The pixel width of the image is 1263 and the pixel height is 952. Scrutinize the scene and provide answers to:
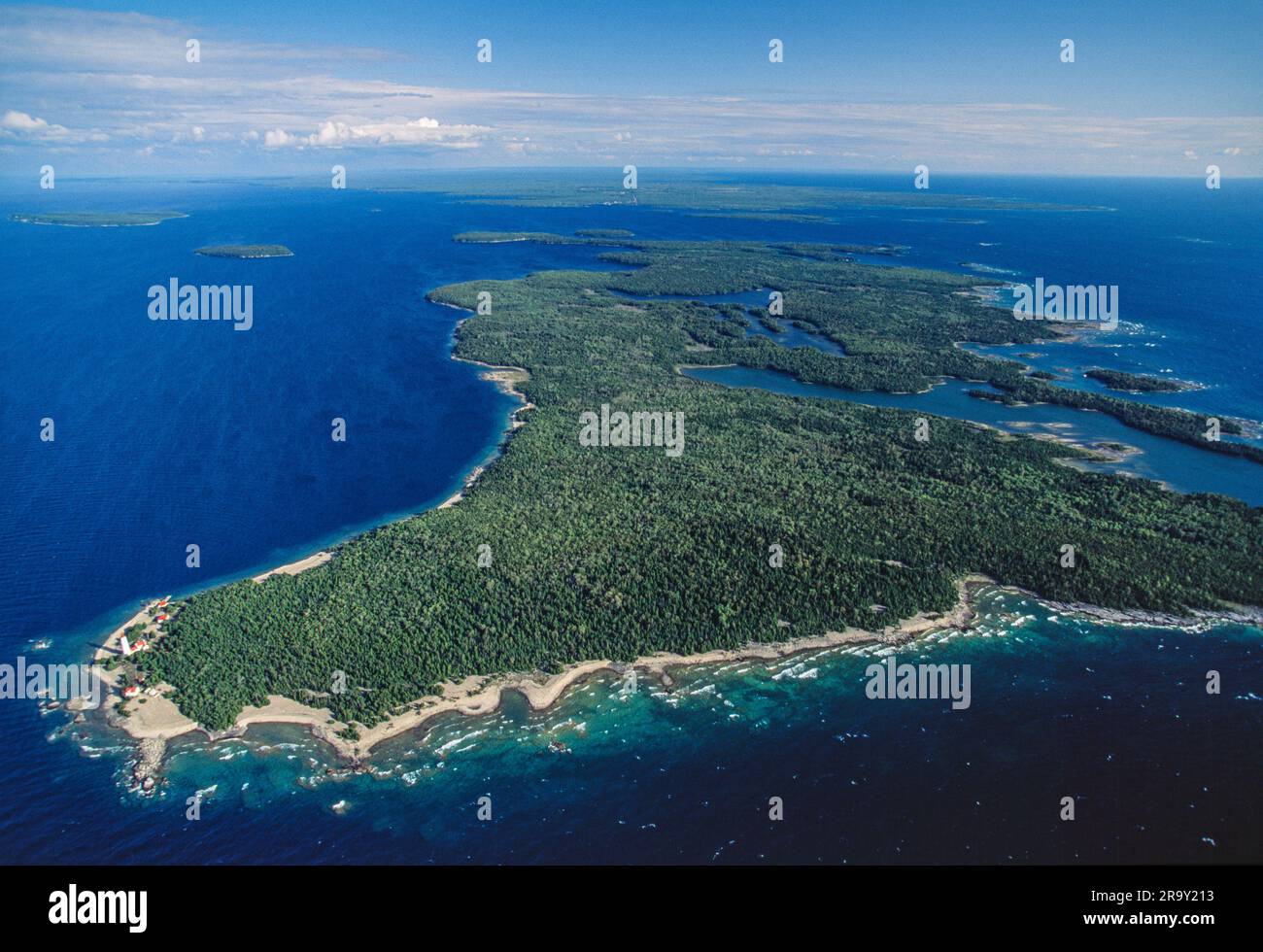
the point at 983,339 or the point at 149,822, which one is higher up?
the point at 983,339

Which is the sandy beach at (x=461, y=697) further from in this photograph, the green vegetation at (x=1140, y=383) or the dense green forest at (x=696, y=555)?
the green vegetation at (x=1140, y=383)

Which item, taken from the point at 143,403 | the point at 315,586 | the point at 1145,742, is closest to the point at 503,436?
the point at 315,586

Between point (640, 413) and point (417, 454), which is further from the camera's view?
point (640, 413)

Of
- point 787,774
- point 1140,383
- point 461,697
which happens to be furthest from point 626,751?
point 1140,383

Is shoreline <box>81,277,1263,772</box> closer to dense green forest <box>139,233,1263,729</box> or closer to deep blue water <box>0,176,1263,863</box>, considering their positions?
dense green forest <box>139,233,1263,729</box>

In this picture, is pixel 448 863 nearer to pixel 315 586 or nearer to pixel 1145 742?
pixel 315 586

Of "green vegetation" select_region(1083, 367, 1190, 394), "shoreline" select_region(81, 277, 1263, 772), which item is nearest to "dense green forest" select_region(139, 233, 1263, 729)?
"shoreline" select_region(81, 277, 1263, 772)
